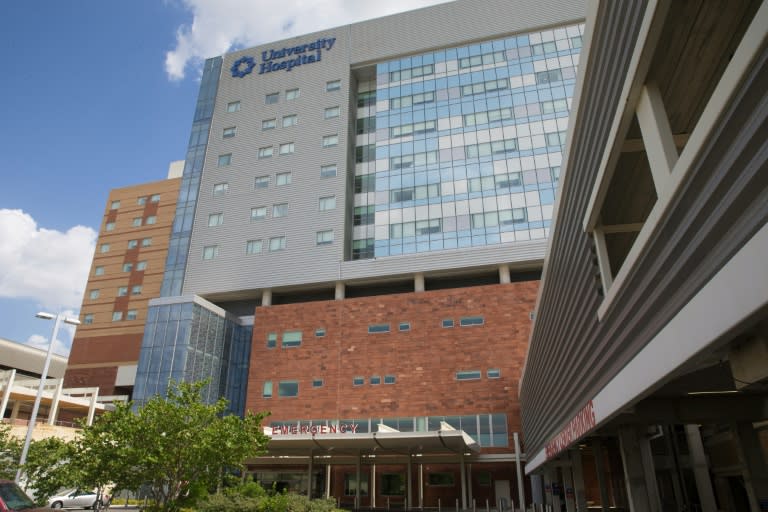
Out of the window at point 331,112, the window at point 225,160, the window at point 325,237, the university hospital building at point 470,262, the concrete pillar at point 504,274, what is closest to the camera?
the university hospital building at point 470,262

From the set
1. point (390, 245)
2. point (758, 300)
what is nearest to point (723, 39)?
point (758, 300)

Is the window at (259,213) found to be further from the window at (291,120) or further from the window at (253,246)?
the window at (291,120)

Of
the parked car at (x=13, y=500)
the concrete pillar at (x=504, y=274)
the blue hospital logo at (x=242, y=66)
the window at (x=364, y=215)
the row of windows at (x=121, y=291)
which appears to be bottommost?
the parked car at (x=13, y=500)

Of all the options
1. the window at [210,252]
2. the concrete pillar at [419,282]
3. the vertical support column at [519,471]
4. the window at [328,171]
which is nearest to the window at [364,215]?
the window at [328,171]

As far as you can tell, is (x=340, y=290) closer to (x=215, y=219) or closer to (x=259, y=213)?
(x=259, y=213)

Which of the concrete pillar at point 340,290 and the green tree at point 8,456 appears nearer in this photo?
the green tree at point 8,456

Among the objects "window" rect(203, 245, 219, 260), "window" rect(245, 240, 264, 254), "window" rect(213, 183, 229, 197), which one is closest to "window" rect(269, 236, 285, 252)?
"window" rect(245, 240, 264, 254)

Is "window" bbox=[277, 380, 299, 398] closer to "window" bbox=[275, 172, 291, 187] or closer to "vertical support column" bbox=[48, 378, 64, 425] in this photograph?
"window" bbox=[275, 172, 291, 187]

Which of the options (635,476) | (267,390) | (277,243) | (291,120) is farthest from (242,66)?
(635,476)

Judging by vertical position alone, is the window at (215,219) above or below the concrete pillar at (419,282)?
above

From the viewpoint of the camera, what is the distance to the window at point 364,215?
52.6 m

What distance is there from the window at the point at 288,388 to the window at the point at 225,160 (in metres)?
24.8

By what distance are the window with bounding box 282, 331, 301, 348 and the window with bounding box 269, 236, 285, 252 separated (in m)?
8.63

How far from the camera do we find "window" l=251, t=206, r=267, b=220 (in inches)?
2135
